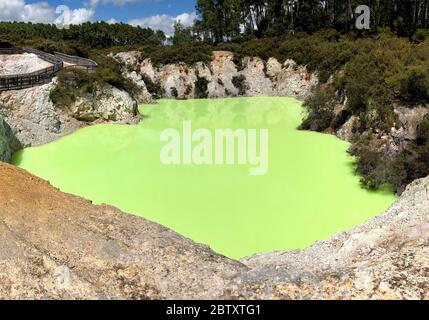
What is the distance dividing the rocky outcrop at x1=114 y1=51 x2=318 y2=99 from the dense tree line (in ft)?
42.7

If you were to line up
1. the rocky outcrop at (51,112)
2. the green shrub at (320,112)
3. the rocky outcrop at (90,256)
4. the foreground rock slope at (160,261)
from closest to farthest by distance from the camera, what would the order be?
the foreground rock slope at (160,261) → the rocky outcrop at (90,256) → the rocky outcrop at (51,112) → the green shrub at (320,112)

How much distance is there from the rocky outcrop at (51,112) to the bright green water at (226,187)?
1222mm

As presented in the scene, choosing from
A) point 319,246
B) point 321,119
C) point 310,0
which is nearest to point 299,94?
point 321,119

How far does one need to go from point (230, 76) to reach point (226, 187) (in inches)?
1302

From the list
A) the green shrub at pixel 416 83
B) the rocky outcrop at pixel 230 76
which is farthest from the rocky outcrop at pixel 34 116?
the green shrub at pixel 416 83

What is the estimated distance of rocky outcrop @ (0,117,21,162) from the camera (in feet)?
74.1

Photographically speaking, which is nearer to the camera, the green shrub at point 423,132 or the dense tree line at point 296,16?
the green shrub at point 423,132

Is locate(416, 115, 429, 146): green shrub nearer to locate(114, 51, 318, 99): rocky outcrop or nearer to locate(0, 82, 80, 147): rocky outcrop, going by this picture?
locate(0, 82, 80, 147): rocky outcrop

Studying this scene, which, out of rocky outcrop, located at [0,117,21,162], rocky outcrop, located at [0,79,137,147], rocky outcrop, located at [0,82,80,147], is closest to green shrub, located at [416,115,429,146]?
rocky outcrop, located at [0,117,21,162]

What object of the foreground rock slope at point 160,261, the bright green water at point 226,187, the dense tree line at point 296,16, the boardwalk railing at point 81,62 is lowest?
the bright green water at point 226,187

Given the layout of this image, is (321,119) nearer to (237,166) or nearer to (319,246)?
(237,166)

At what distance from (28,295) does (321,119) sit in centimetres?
2457

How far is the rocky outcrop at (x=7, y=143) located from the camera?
22.6 m

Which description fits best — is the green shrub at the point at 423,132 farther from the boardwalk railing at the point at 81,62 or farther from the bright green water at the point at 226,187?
the boardwalk railing at the point at 81,62
